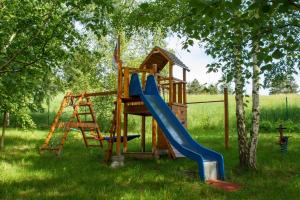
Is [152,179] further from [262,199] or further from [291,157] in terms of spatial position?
[291,157]

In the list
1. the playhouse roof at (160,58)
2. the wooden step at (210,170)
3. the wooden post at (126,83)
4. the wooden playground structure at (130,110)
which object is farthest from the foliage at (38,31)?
the playhouse roof at (160,58)

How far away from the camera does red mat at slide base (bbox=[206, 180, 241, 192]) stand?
26.4ft

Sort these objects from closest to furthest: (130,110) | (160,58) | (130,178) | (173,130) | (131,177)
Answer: (130,178), (131,177), (173,130), (130,110), (160,58)

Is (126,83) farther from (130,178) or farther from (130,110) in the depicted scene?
(130,178)

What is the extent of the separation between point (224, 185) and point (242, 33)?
341cm

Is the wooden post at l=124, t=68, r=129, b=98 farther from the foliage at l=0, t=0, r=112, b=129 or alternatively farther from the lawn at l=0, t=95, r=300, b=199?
the foliage at l=0, t=0, r=112, b=129

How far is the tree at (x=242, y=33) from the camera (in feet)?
12.7

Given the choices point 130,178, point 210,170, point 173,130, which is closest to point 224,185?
point 210,170

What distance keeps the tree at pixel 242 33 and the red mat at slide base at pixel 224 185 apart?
218cm

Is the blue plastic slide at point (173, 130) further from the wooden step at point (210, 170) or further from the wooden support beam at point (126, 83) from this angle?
the wooden support beam at point (126, 83)

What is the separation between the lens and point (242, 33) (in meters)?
8.14

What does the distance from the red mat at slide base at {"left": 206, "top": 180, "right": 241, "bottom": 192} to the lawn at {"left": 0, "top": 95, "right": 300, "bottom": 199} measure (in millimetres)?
216

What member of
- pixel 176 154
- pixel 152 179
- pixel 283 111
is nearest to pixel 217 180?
pixel 152 179

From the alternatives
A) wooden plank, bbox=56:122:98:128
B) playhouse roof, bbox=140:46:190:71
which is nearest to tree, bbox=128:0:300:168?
playhouse roof, bbox=140:46:190:71
